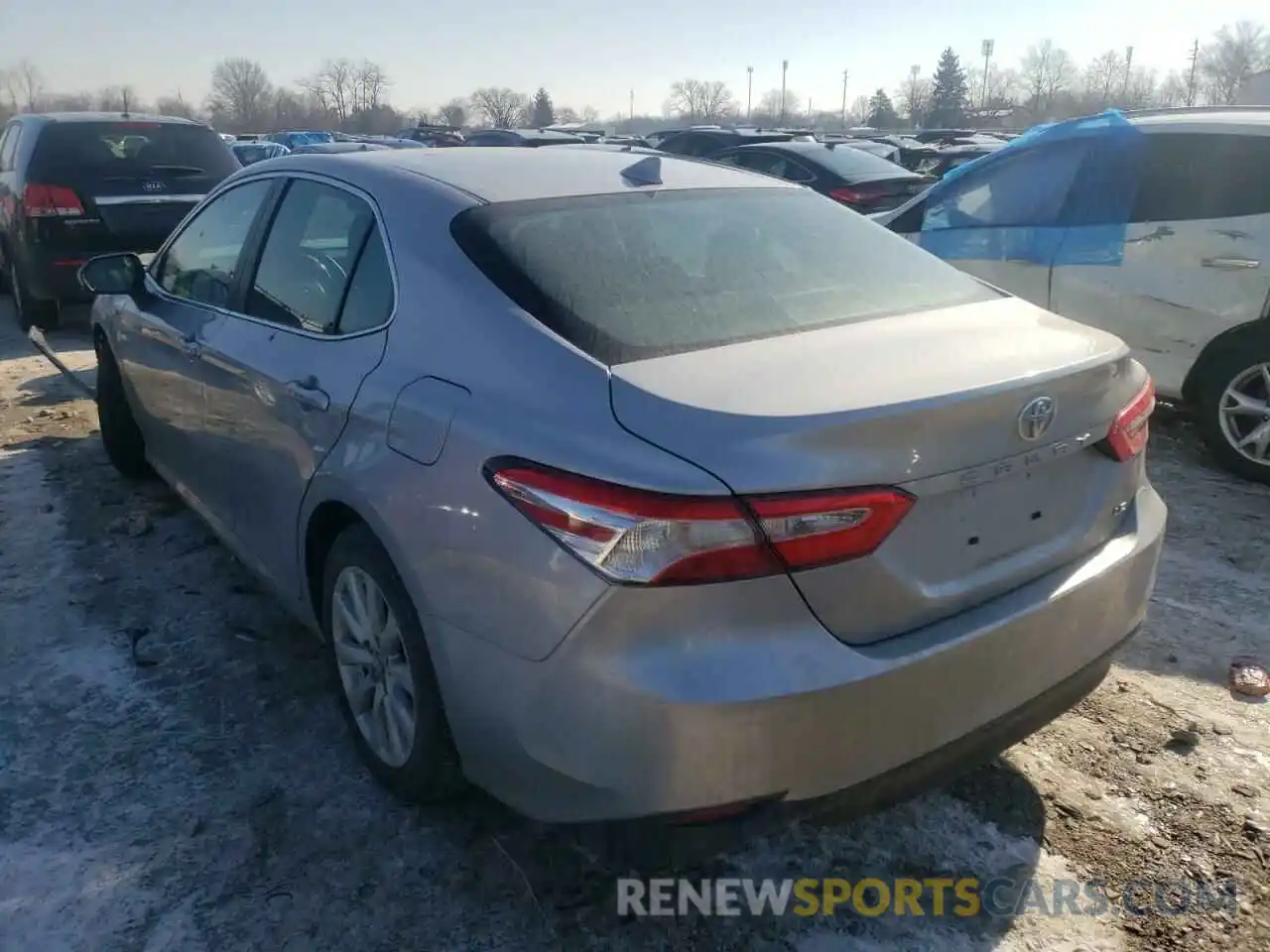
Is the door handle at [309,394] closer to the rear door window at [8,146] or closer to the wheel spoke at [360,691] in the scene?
the wheel spoke at [360,691]

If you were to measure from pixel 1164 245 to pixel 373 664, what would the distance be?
461cm

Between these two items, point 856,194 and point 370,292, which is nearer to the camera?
point 370,292

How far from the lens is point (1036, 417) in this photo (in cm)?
220

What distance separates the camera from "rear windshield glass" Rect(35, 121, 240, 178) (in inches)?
330

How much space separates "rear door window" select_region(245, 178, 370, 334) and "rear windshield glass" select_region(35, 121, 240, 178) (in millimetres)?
6205

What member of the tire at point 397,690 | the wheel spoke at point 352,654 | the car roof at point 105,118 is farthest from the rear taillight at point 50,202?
the wheel spoke at point 352,654

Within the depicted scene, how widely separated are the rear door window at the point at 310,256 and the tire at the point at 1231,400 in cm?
431

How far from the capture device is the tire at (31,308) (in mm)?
8602

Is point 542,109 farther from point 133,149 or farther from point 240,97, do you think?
point 133,149

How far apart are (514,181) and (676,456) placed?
129cm

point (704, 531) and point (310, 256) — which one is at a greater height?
point (310, 256)

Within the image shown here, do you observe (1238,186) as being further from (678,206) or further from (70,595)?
(70,595)

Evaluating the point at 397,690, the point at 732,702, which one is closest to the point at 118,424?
the point at 397,690

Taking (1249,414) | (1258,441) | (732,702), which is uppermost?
(732,702)
